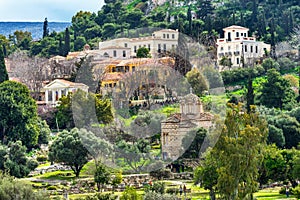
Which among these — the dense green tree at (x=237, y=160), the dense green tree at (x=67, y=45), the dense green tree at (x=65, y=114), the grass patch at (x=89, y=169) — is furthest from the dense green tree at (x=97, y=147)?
the dense green tree at (x=67, y=45)

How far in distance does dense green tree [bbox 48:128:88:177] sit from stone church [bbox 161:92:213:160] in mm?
5733

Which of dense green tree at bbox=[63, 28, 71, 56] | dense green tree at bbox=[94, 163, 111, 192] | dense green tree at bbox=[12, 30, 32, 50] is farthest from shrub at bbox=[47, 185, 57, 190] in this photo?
dense green tree at bbox=[12, 30, 32, 50]

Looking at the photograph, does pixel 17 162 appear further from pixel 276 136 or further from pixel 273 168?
pixel 276 136

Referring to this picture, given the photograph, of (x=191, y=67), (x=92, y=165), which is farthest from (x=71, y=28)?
(x=92, y=165)

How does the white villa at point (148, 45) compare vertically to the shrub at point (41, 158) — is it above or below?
above

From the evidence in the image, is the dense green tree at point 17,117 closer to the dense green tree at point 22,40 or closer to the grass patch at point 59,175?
the grass patch at point 59,175

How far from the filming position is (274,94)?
248 ft

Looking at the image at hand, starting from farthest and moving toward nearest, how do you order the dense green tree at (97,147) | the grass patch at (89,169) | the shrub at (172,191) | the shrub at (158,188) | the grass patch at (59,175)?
the grass patch at (89,169), the dense green tree at (97,147), the grass patch at (59,175), the shrub at (172,191), the shrub at (158,188)

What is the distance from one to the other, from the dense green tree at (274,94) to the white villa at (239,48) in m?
14.2

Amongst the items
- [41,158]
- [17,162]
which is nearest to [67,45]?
[41,158]

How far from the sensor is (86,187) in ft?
180

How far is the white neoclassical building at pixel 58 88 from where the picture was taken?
→ 8212 centimetres

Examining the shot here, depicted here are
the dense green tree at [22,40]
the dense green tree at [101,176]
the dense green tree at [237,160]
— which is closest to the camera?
the dense green tree at [237,160]

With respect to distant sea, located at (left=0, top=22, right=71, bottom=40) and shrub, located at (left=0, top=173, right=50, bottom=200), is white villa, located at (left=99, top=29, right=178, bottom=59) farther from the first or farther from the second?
shrub, located at (left=0, top=173, right=50, bottom=200)
